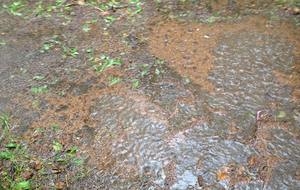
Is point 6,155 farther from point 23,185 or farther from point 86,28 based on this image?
point 86,28

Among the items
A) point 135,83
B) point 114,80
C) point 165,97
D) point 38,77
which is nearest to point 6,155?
point 38,77

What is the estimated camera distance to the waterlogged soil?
2670 mm

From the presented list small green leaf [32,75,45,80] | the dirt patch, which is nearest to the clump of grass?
small green leaf [32,75,45,80]

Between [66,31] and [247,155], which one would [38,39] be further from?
[247,155]

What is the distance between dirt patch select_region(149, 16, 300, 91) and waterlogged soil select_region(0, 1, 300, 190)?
0.01 m

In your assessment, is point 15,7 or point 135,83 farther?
point 15,7

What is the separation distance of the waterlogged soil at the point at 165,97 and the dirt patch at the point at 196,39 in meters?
0.01

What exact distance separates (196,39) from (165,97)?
3.08 ft

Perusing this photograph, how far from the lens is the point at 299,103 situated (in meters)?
3.07

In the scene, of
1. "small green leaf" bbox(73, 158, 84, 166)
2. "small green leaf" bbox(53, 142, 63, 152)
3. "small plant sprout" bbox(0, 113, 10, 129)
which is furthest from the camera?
"small plant sprout" bbox(0, 113, 10, 129)

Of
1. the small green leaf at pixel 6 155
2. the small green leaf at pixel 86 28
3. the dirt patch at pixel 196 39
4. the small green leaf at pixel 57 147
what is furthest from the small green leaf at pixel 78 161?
the small green leaf at pixel 86 28

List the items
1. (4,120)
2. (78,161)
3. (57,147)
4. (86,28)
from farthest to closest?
(86,28), (4,120), (57,147), (78,161)

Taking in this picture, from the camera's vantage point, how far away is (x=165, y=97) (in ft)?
10.6

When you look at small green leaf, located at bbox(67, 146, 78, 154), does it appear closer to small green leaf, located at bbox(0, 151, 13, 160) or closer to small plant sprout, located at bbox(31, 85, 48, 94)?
small green leaf, located at bbox(0, 151, 13, 160)
